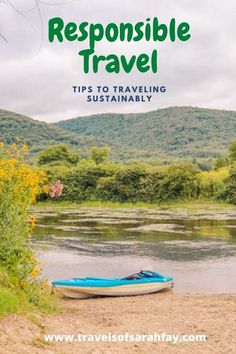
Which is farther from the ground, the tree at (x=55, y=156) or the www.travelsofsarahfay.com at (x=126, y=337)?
the tree at (x=55, y=156)

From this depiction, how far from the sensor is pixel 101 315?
13.1 m

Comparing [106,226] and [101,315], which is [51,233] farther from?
[101,315]

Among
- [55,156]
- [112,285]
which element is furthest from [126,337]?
[55,156]

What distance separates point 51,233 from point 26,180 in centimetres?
2235

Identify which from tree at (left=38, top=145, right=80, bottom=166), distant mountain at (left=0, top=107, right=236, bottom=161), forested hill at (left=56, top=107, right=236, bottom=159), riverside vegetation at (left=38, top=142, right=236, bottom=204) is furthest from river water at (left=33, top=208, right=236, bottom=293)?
forested hill at (left=56, top=107, right=236, bottom=159)

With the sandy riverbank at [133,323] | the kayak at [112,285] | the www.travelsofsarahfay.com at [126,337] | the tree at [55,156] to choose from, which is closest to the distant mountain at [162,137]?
the tree at [55,156]

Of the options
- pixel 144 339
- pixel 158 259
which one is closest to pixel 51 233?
pixel 158 259

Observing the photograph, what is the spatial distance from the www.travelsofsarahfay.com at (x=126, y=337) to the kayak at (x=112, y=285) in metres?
5.55

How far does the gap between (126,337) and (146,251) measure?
16328mm

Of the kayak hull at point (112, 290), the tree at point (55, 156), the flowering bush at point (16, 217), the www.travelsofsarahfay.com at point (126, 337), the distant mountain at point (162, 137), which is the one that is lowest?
the kayak hull at point (112, 290)

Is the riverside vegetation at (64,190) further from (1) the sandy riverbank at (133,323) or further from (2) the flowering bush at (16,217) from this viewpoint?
(1) the sandy riverbank at (133,323)

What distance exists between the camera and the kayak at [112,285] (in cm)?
1583

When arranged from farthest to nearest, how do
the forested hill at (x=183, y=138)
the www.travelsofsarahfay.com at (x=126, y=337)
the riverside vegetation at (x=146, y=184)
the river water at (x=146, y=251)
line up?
the forested hill at (x=183, y=138)
the riverside vegetation at (x=146, y=184)
the river water at (x=146, y=251)
the www.travelsofsarahfay.com at (x=126, y=337)

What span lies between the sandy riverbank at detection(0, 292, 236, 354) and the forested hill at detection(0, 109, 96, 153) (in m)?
144
